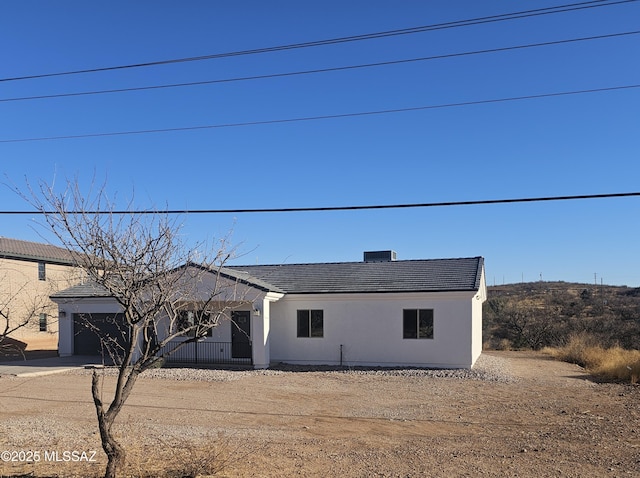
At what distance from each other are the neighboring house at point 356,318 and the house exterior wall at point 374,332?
0.12 ft

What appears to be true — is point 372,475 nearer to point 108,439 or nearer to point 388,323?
point 108,439

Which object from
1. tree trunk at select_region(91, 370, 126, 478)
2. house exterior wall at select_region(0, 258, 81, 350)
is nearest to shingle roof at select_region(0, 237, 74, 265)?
house exterior wall at select_region(0, 258, 81, 350)

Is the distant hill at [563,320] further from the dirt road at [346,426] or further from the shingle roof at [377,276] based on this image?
the dirt road at [346,426]

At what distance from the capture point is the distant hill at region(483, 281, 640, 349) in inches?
1305

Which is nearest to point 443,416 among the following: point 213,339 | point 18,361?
point 213,339

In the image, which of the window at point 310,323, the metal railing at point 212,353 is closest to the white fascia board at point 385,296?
the window at point 310,323

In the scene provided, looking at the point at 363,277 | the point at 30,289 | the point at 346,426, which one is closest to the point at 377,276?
→ the point at 363,277

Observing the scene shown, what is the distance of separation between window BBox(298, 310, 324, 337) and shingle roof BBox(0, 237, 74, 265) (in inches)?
683

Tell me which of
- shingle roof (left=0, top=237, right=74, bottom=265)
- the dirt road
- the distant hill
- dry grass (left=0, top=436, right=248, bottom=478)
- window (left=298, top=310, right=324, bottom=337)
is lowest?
the distant hill

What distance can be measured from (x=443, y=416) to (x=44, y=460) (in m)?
7.89

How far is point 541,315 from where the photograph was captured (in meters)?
44.5

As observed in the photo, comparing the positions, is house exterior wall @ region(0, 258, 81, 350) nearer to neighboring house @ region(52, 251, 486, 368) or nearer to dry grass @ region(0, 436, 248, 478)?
neighboring house @ region(52, 251, 486, 368)

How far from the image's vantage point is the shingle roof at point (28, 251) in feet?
113

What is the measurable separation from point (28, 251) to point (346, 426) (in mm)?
31594
